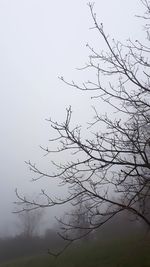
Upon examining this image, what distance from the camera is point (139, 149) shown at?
4887mm

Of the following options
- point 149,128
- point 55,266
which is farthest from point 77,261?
point 149,128

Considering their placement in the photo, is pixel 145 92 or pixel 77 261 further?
pixel 77 261

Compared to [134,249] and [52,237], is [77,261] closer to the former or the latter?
[134,249]

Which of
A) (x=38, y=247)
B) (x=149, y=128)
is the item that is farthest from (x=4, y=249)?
(x=149, y=128)

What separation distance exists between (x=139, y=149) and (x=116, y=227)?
3014 centimetres

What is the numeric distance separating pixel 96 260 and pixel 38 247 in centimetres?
2207

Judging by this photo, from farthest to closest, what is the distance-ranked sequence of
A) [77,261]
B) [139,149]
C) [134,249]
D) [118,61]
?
[77,261] → [134,249] → [118,61] → [139,149]

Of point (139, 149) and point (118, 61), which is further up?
point (118, 61)

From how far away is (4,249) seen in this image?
39.8m

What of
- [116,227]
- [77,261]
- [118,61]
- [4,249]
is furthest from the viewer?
[4,249]

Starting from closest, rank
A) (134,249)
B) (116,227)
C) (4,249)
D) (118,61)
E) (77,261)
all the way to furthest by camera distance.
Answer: (118,61), (134,249), (77,261), (116,227), (4,249)

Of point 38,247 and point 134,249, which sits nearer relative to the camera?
point 134,249

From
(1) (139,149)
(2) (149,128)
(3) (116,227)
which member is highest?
(3) (116,227)

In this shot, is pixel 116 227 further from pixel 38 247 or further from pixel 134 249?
pixel 134 249
